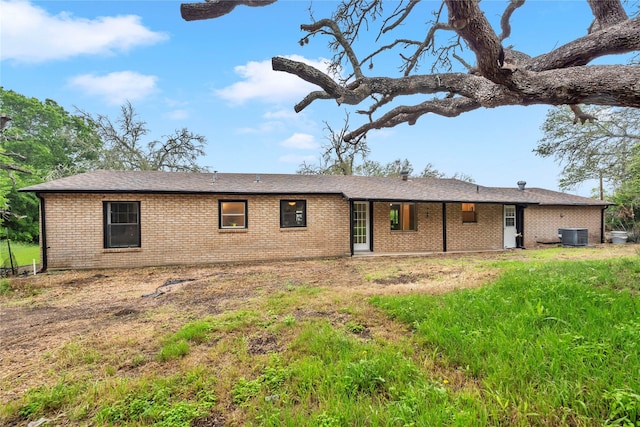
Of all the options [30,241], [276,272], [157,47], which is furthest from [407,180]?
[30,241]

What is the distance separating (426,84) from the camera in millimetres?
5242

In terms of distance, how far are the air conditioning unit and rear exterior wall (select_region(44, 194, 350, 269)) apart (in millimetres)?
11545

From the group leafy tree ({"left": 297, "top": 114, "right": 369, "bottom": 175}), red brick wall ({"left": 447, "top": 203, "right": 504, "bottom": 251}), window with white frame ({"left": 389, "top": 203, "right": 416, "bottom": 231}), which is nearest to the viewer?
red brick wall ({"left": 447, "top": 203, "right": 504, "bottom": 251})

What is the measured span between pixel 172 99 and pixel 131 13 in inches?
536

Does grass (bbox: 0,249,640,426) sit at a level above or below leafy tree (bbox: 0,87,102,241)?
below

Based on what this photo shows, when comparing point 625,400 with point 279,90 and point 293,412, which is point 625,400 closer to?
point 293,412

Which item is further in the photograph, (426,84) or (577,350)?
(426,84)

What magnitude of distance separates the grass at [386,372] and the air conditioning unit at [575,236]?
42.4 ft

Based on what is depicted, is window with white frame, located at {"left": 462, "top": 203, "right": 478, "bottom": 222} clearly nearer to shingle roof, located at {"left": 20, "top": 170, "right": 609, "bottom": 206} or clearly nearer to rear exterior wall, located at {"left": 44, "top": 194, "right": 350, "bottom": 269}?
shingle roof, located at {"left": 20, "top": 170, "right": 609, "bottom": 206}

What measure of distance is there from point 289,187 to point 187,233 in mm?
4340

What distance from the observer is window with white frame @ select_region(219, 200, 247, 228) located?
11.2 metres

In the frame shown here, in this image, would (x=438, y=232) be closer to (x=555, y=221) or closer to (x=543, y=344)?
(x=555, y=221)

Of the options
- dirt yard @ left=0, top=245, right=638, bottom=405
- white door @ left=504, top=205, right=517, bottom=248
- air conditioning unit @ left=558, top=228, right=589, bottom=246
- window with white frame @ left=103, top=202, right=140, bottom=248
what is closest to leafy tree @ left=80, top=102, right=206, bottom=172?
window with white frame @ left=103, top=202, right=140, bottom=248

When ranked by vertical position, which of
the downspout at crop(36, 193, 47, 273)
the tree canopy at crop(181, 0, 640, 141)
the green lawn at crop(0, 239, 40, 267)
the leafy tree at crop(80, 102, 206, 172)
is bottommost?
the green lawn at crop(0, 239, 40, 267)
